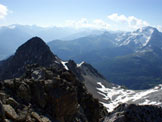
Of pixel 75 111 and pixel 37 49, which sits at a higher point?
pixel 37 49

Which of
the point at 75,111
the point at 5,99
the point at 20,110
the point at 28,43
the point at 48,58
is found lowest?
the point at 75,111

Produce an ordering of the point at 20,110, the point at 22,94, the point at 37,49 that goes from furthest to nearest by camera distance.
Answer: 1. the point at 37,49
2. the point at 22,94
3. the point at 20,110

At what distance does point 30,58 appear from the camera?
503 feet

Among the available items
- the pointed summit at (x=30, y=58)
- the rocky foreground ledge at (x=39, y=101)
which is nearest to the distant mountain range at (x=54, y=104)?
the rocky foreground ledge at (x=39, y=101)

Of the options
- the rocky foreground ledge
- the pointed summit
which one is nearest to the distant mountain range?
the rocky foreground ledge

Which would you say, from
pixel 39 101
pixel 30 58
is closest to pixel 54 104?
pixel 39 101

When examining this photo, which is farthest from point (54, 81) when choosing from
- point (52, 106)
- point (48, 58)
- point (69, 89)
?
point (48, 58)

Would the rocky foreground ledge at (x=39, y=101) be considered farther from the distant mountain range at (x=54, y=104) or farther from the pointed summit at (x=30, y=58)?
→ the pointed summit at (x=30, y=58)

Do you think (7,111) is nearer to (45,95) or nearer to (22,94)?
(22,94)

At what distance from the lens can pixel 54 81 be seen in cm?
4359

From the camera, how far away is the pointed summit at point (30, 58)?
465 feet

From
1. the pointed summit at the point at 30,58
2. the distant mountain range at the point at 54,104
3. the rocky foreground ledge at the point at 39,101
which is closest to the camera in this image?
the distant mountain range at the point at 54,104

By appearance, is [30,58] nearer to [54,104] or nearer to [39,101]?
[54,104]

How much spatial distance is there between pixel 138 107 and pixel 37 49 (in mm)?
152308
